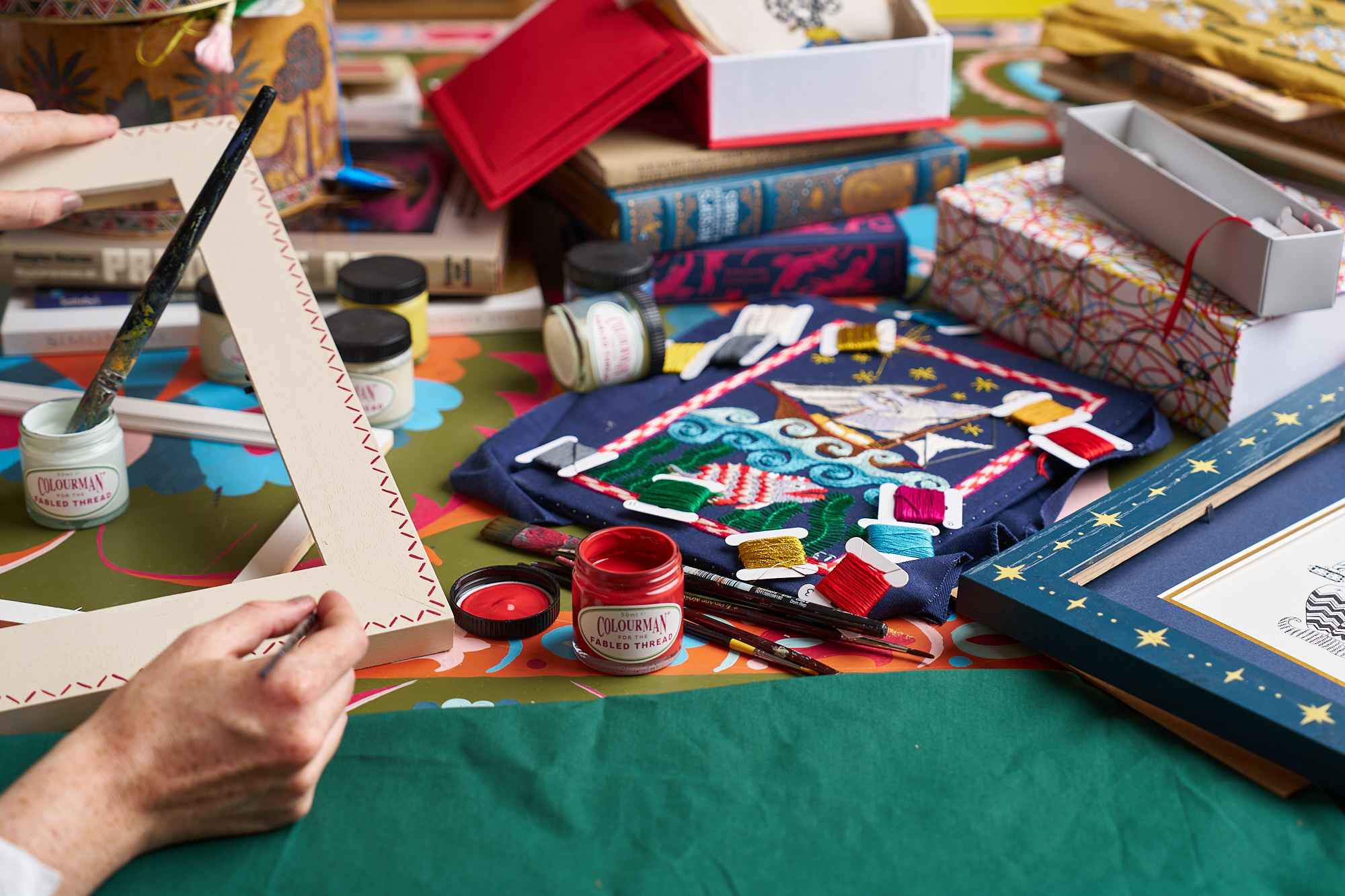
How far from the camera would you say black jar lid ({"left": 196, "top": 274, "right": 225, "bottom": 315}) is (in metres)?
1.16

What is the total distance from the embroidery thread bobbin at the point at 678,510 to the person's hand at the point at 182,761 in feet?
1.11

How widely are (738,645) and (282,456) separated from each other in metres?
0.36

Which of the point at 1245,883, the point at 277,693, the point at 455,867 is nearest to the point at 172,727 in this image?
the point at 277,693

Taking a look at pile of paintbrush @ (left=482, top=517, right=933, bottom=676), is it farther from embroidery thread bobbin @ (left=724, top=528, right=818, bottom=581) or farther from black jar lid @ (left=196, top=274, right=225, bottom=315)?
black jar lid @ (left=196, top=274, right=225, bottom=315)

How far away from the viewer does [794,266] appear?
1385 mm

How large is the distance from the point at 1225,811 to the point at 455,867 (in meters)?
0.44

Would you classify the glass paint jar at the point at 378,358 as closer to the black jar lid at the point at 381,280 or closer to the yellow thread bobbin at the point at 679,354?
the black jar lid at the point at 381,280

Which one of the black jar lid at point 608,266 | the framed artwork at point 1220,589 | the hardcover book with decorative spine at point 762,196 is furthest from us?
the hardcover book with decorative spine at point 762,196

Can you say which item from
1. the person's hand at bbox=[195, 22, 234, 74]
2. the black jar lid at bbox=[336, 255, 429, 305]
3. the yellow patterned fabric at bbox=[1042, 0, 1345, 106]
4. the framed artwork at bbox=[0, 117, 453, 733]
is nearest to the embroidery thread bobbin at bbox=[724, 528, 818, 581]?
the framed artwork at bbox=[0, 117, 453, 733]

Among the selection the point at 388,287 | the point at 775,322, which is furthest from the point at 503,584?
the point at 775,322

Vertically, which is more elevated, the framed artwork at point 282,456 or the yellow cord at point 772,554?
the framed artwork at point 282,456

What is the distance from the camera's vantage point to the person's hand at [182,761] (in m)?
0.64

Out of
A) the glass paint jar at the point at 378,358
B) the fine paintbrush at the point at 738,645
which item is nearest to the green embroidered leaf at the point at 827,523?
the fine paintbrush at the point at 738,645

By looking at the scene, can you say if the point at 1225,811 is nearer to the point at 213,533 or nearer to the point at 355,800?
the point at 355,800
